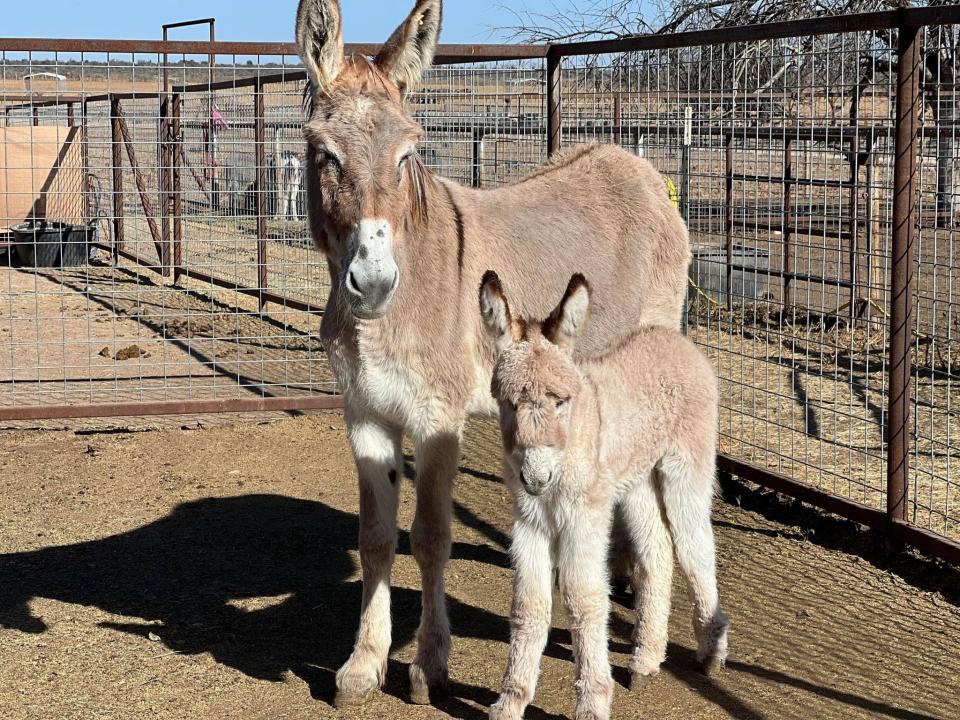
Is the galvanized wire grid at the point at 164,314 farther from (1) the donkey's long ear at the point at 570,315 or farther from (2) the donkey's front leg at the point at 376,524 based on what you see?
(1) the donkey's long ear at the point at 570,315

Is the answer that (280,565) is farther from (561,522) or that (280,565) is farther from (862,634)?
(862,634)

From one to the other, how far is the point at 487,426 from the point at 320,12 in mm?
4466

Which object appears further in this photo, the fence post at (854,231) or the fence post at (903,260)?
the fence post at (854,231)

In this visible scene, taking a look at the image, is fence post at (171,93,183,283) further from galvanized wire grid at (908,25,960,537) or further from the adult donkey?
the adult donkey

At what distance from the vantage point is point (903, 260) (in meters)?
5.15

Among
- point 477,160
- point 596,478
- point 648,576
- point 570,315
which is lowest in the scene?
point 648,576

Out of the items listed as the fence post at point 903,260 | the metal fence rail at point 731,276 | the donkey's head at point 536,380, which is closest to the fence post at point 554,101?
the metal fence rail at point 731,276

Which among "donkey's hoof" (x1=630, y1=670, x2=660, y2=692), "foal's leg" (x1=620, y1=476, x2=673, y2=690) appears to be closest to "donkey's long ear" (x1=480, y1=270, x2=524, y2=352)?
"foal's leg" (x1=620, y1=476, x2=673, y2=690)

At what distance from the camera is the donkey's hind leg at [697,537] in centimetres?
402

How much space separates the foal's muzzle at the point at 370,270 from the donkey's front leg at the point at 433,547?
65 cm

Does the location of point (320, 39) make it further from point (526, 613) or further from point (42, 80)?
point (42, 80)

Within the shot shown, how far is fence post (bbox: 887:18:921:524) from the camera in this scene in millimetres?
5113

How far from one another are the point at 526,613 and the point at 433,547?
64cm

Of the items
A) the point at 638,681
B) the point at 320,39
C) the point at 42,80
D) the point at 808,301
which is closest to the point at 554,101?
the point at 808,301
